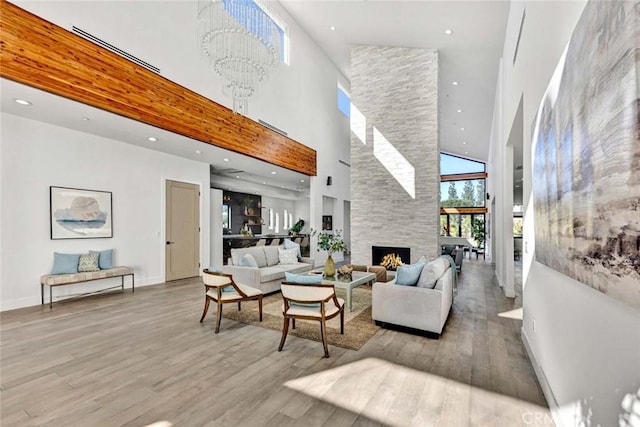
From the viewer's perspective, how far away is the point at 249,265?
518 centimetres

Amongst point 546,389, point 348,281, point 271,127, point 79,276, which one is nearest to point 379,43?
point 271,127

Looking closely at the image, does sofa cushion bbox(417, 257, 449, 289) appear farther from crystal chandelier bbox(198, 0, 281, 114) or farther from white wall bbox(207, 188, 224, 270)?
white wall bbox(207, 188, 224, 270)

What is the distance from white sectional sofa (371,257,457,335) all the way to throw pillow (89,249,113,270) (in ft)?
16.2

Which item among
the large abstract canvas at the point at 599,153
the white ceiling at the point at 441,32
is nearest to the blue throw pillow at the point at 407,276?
the large abstract canvas at the point at 599,153

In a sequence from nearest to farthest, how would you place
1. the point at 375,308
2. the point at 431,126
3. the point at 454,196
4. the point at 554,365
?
1. the point at 554,365
2. the point at 375,308
3. the point at 431,126
4. the point at 454,196

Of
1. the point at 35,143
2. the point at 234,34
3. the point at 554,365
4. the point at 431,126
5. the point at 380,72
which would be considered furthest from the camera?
the point at 380,72

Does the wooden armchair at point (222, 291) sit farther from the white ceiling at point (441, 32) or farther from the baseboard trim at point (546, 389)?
the white ceiling at point (441, 32)

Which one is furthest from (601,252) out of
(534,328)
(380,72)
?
(380,72)

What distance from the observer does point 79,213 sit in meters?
5.15

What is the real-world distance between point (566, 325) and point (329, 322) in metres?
2.66

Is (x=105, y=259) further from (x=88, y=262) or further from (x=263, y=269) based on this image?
(x=263, y=269)

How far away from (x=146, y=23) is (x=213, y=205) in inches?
174

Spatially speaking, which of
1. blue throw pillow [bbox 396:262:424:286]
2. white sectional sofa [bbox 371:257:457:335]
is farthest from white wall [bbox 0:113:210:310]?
blue throw pillow [bbox 396:262:424:286]

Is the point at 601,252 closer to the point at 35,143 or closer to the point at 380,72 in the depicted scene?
the point at 35,143
